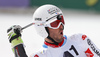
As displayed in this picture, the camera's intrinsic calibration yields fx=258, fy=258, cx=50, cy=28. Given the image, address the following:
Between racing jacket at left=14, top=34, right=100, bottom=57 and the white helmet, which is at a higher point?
the white helmet

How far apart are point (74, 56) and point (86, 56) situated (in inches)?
6.7

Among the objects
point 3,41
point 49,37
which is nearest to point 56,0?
point 3,41

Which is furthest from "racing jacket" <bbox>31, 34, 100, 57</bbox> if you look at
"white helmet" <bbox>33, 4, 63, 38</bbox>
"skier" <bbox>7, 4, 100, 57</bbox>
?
"white helmet" <bbox>33, 4, 63, 38</bbox>

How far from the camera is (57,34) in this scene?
3.49m

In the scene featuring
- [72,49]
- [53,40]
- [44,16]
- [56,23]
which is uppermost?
[44,16]

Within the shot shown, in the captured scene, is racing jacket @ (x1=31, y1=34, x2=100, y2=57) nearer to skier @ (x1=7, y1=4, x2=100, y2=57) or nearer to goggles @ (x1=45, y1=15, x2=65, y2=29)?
skier @ (x1=7, y1=4, x2=100, y2=57)

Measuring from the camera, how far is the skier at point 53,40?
11.3 ft

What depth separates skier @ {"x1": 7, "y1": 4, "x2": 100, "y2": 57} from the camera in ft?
11.3

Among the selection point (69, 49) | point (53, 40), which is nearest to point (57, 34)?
point (53, 40)

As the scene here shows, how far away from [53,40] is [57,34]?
110 millimetres

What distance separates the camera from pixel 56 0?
14008 millimetres

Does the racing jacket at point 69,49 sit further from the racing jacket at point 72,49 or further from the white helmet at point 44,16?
the white helmet at point 44,16

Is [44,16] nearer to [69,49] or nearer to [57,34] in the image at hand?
[57,34]

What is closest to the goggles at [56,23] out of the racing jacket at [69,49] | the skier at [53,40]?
the skier at [53,40]
